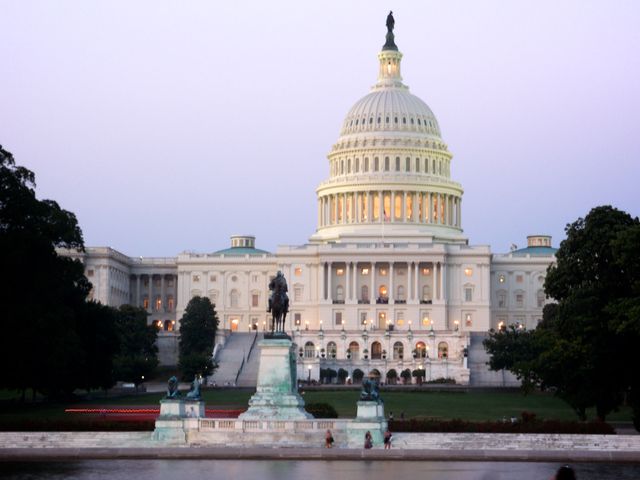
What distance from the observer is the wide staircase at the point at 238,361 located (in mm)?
148375

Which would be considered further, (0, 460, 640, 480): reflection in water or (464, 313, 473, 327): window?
(464, 313, 473, 327): window

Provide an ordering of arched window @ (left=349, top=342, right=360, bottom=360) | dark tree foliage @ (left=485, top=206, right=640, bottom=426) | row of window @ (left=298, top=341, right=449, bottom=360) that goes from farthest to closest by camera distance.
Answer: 1. arched window @ (left=349, top=342, right=360, bottom=360)
2. row of window @ (left=298, top=341, right=449, bottom=360)
3. dark tree foliage @ (left=485, top=206, right=640, bottom=426)

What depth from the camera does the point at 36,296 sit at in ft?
292

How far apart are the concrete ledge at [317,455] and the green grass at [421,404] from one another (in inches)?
629

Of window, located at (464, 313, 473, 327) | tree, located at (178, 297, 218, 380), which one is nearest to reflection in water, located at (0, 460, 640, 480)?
tree, located at (178, 297, 218, 380)

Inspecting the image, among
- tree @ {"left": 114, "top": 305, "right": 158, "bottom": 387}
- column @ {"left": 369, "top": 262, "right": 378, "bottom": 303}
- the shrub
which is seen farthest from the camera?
column @ {"left": 369, "top": 262, "right": 378, "bottom": 303}

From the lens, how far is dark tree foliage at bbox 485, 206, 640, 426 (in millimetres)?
73188

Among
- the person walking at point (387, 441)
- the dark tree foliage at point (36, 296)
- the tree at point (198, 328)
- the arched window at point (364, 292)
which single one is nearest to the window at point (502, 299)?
the arched window at point (364, 292)

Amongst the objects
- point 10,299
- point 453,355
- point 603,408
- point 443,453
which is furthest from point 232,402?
point 453,355

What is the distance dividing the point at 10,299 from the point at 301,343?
277 feet

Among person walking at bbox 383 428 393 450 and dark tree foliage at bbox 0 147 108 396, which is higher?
dark tree foliage at bbox 0 147 108 396

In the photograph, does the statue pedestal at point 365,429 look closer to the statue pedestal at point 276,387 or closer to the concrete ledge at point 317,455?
the concrete ledge at point 317,455

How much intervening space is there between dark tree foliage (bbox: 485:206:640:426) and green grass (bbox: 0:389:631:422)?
6.86 m

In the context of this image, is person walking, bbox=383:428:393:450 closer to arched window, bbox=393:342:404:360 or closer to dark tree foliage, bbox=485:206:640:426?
dark tree foliage, bbox=485:206:640:426
